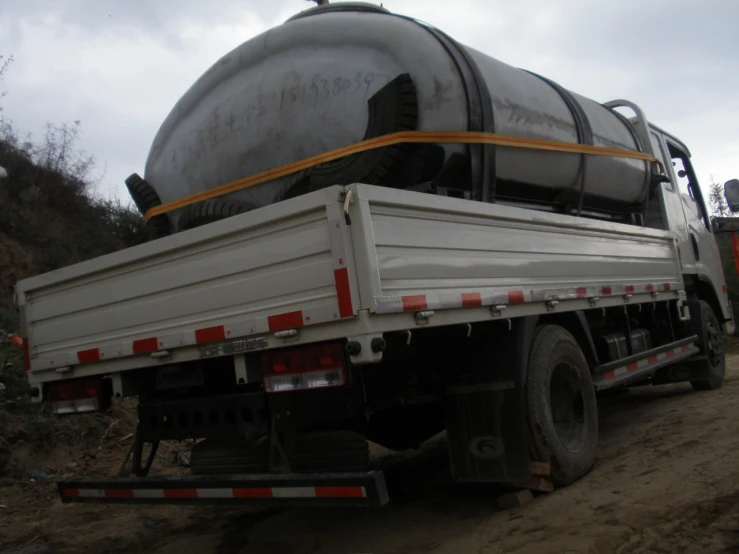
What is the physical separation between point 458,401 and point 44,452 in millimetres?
4401

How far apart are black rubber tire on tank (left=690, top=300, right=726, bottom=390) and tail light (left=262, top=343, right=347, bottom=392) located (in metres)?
5.96

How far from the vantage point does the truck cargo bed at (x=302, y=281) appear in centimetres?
309

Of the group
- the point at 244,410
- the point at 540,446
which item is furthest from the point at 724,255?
the point at 244,410

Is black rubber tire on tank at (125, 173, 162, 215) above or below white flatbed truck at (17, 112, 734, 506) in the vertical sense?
above

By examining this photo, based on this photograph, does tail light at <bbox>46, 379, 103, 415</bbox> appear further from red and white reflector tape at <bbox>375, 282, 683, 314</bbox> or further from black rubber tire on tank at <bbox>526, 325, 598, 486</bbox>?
black rubber tire on tank at <bbox>526, 325, 598, 486</bbox>

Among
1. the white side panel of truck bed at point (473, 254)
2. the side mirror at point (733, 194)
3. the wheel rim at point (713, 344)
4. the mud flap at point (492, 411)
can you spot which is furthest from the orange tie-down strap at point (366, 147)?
the wheel rim at point (713, 344)

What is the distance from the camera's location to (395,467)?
20.9ft

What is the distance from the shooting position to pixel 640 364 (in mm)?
6172

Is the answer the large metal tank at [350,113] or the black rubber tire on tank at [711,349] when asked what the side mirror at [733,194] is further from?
the large metal tank at [350,113]

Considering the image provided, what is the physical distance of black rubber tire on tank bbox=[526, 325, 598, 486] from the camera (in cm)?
417

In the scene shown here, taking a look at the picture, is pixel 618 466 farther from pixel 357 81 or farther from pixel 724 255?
pixel 724 255

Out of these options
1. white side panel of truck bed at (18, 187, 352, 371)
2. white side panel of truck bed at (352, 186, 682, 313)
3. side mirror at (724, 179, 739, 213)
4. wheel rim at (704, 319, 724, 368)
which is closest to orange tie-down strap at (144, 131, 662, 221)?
white side panel of truck bed at (352, 186, 682, 313)

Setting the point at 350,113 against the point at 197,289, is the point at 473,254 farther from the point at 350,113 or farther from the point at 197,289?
the point at 197,289

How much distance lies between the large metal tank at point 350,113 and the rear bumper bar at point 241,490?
1851 mm
